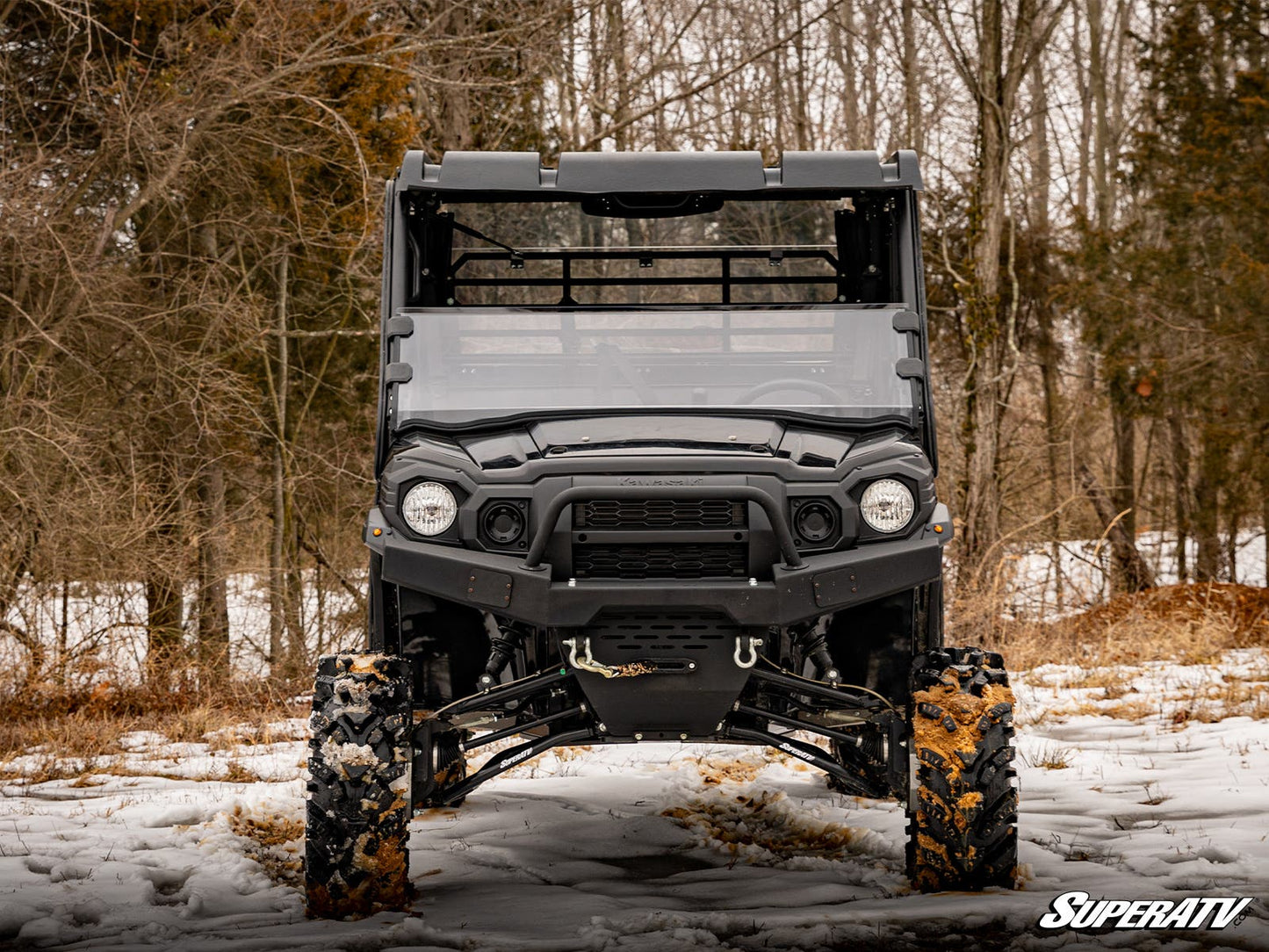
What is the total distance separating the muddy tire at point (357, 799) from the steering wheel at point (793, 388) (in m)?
1.79

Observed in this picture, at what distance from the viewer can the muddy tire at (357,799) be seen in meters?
4.55

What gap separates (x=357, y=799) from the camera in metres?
4.55

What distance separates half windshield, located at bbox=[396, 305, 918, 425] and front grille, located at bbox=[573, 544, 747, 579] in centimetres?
82

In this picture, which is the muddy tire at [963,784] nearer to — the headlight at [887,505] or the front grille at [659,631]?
the headlight at [887,505]

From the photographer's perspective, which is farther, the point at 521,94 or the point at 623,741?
the point at 521,94

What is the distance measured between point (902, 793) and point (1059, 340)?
17.0 meters

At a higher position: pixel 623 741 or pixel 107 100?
pixel 107 100

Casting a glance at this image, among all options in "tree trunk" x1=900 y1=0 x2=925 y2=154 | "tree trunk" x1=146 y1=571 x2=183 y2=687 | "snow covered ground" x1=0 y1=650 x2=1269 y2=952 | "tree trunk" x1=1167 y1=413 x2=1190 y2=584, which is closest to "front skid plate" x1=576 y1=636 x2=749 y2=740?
"snow covered ground" x1=0 y1=650 x2=1269 y2=952

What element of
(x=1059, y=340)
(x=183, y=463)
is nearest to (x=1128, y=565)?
(x=1059, y=340)

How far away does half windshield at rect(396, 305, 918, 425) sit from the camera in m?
5.32

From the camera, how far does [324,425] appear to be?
15.2 meters

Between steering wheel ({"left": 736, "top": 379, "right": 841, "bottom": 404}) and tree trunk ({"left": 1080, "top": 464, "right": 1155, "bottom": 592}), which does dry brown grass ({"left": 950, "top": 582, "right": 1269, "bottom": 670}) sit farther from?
steering wheel ({"left": 736, "top": 379, "right": 841, "bottom": 404})

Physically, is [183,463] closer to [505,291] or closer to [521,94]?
[521,94]

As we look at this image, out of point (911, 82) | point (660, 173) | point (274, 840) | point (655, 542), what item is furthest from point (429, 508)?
point (911, 82)
